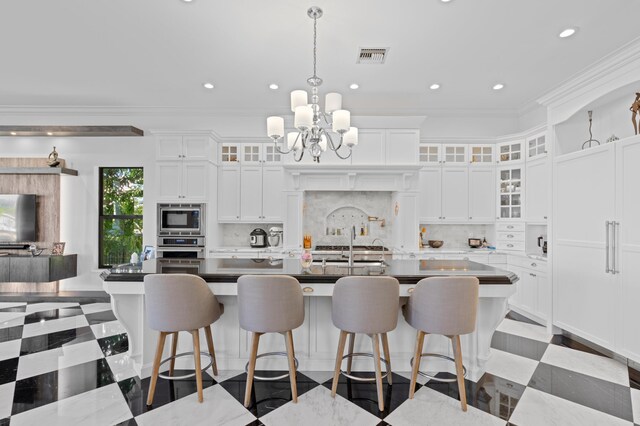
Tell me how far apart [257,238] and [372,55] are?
313cm

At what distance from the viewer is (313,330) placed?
2.72 metres

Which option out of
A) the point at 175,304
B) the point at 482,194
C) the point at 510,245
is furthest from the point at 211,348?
the point at 482,194

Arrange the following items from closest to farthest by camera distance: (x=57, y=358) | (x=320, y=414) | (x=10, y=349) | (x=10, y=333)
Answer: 1. (x=320, y=414)
2. (x=57, y=358)
3. (x=10, y=349)
4. (x=10, y=333)

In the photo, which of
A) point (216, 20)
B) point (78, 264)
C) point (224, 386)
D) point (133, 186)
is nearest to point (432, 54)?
point (216, 20)

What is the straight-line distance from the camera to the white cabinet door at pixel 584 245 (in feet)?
10.1

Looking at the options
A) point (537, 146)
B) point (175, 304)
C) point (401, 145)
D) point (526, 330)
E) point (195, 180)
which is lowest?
point (526, 330)

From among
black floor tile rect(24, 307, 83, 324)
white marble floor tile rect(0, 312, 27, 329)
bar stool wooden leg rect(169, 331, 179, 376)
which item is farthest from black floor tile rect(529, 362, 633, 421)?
white marble floor tile rect(0, 312, 27, 329)

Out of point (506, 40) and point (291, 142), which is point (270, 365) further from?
point (506, 40)

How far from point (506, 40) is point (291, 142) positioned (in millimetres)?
2353

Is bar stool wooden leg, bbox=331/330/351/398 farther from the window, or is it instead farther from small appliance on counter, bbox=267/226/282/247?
the window

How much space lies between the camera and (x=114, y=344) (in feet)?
10.9

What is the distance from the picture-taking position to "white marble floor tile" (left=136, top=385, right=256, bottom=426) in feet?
6.79

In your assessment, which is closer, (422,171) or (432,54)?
(432,54)

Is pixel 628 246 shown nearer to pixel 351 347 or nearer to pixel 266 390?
pixel 351 347
